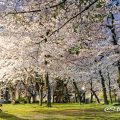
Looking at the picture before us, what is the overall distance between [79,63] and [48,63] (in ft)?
9.30

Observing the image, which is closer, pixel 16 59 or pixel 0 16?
pixel 0 16

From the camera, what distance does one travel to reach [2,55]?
32.5 meters

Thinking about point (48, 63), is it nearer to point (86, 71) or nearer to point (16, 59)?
point (16, 59)

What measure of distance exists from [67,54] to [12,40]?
5088 millimetres

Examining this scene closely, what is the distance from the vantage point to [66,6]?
11.7 meters

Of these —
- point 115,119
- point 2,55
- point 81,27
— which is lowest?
point 115,119

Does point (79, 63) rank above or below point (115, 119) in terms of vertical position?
above

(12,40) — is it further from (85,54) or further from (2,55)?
(85,54)

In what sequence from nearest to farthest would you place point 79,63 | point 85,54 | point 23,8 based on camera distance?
point 23,8
point 85,54
point 79,63

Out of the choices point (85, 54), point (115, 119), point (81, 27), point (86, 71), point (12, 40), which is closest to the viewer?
point (81, 27)

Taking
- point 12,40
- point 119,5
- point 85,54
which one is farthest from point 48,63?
point 119,5

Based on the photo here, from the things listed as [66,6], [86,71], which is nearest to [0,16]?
[66,6]

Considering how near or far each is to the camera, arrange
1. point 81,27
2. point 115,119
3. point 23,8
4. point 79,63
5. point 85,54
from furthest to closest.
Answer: point 79,63 < point 85,54 < point 115,119 < point 81,27 < point 23,8

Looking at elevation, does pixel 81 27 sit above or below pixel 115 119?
above
